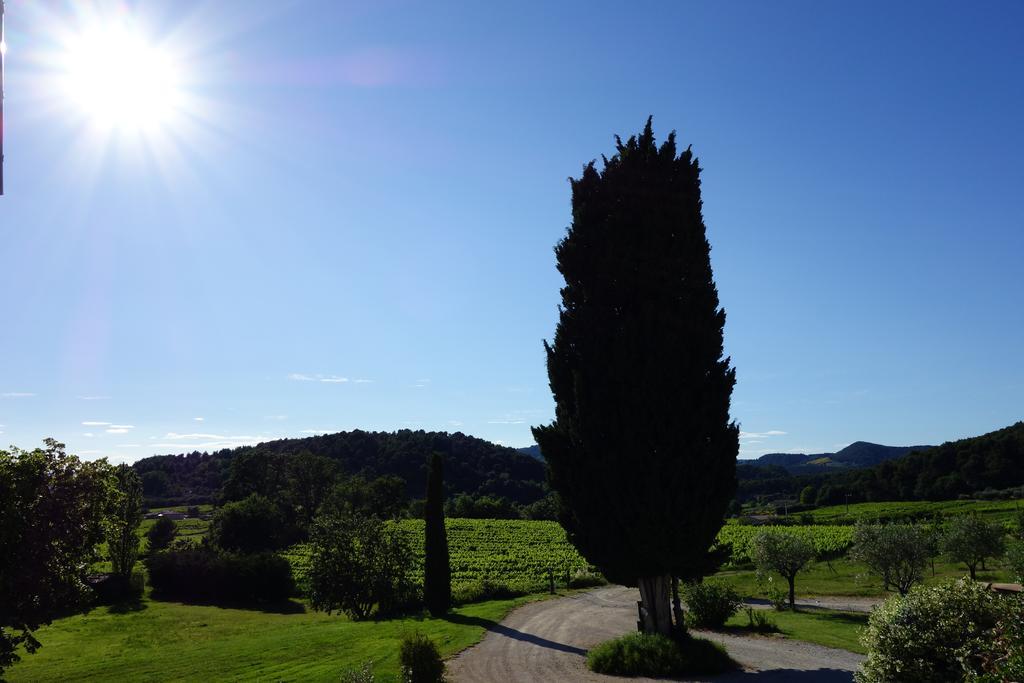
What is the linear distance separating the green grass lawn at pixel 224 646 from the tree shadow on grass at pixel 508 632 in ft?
0.37

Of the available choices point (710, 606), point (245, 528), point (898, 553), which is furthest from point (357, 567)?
point (245, 528)

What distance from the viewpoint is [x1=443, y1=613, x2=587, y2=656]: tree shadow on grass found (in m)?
21.5

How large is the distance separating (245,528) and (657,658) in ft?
192

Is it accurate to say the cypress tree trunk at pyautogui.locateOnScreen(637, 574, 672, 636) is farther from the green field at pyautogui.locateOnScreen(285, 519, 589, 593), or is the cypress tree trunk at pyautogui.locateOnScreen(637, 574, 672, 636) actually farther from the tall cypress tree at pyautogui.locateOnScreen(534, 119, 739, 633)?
the green field at pyautogui.locateOnScreen(285, 519, 589, 593)

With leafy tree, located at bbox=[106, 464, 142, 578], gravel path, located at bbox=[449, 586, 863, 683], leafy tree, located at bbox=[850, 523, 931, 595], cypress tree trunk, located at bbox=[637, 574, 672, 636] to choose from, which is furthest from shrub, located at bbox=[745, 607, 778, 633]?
leafy tree, located at bbox=[106, 464, 142, 578]

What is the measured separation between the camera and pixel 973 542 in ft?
118

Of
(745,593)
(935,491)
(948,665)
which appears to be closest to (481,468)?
(935,491)

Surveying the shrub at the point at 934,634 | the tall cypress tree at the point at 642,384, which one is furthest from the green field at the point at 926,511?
the shrub at the point at 934,634

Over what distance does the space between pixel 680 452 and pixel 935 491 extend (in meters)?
102

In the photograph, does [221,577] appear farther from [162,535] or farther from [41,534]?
[41,534]

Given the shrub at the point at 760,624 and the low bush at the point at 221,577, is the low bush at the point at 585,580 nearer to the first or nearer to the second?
the shrub at the point at 760,624

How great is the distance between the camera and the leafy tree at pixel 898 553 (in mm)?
28500

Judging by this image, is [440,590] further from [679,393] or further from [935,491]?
[935,491]

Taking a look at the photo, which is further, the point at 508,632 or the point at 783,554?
the point at 783,554
